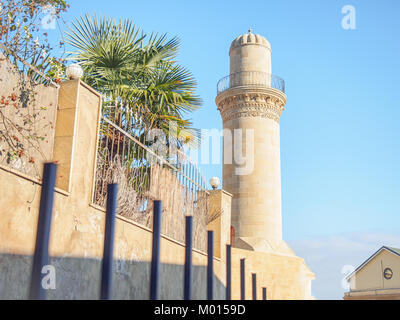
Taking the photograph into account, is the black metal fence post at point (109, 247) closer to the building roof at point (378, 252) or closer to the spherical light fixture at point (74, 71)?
the spherical light fixture at point (74, 71)

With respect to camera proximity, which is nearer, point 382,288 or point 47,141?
point 47,141

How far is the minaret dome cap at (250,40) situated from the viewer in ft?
102

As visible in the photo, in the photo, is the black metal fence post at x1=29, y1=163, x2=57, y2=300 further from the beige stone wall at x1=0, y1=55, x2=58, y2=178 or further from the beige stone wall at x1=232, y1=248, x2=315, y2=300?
the beige stone wall at x1=232, y1=248, x2=315, y2=300

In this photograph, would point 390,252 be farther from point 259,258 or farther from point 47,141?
point 47,141

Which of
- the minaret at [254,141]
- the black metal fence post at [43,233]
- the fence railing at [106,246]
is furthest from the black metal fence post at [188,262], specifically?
the minaret at [254,141]

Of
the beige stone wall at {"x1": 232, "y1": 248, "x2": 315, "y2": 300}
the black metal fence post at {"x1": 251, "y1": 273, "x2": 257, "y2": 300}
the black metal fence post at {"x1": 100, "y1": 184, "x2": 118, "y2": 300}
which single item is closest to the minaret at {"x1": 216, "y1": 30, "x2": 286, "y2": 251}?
the beige stone wall at {"x1": 232, "y1": 248, "x2": 315, "y2": 300}

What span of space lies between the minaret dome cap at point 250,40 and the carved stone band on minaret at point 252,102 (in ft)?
9.73

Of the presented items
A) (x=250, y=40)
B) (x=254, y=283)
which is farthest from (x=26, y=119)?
(x=250, y=40)

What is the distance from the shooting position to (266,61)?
31.5 meters

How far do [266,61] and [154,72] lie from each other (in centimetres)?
1686

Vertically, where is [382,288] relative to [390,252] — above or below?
below
